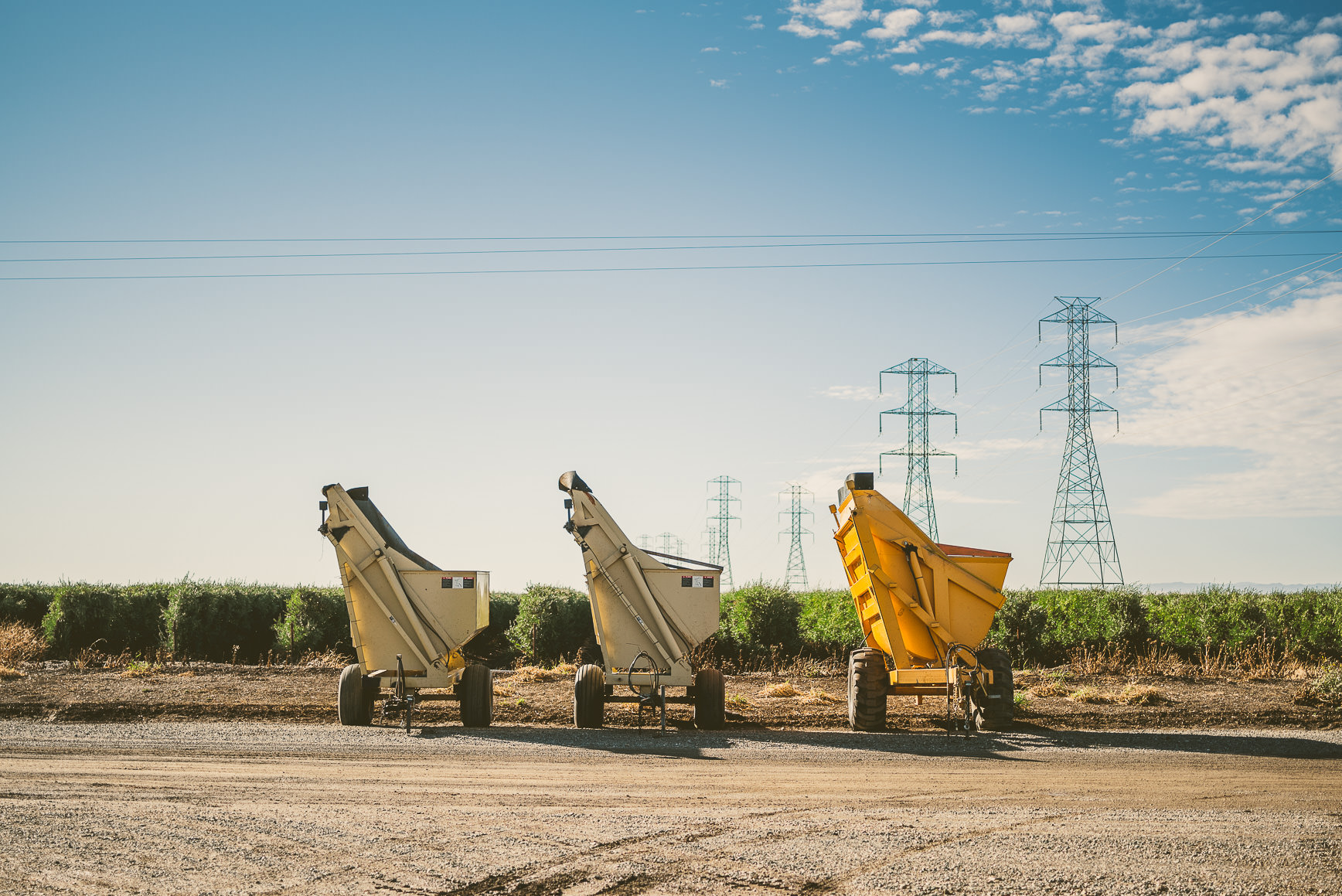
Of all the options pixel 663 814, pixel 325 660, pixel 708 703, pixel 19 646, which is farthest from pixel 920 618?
pixel 19 646

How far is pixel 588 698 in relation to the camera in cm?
1272

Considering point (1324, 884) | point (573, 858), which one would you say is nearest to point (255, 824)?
point (573, 858)

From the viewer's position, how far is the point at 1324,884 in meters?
5.98

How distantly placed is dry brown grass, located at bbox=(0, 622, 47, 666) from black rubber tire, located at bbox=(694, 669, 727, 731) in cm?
1614

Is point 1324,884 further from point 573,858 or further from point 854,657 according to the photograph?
point 854,657

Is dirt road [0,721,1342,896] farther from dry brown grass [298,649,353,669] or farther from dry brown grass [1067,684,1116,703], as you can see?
dry brown grass [298,649,353,669]

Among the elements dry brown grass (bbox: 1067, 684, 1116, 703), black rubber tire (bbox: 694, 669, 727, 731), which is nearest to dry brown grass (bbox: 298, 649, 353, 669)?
black rubber tire (bbox: 694, 669, 727, 731)

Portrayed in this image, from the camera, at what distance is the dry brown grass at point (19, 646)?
21.2m

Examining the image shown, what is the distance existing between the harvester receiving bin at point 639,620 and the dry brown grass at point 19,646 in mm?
15034

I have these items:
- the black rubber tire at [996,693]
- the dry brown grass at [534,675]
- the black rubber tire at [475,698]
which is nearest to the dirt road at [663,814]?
the black rubber tire at [996,693]

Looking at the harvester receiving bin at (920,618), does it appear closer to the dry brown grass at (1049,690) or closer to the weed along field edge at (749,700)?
the weed along field edge at (749,700)

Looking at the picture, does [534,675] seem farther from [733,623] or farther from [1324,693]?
[1324,693]

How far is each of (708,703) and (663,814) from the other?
201 inches

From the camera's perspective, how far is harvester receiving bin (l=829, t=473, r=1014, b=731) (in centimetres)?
1234
